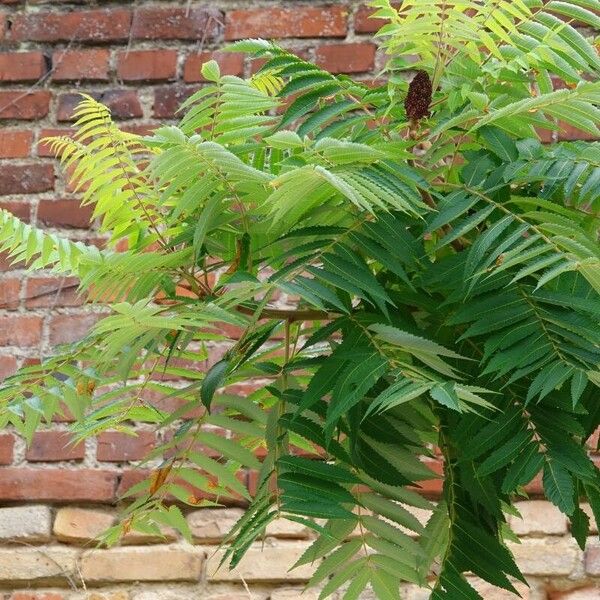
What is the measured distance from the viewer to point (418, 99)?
3.34 feet

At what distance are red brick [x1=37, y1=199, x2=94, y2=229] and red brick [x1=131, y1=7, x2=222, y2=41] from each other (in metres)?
0.38

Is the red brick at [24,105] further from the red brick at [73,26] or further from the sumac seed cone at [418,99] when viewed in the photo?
the sumac seed cone at [418,99]

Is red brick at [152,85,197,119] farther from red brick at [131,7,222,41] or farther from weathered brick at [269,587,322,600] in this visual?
weathered brick at [269,587,322,600]

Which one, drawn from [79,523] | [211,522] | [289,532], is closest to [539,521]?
[289,532]

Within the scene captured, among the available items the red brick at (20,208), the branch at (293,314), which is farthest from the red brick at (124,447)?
the branch at (293,314)

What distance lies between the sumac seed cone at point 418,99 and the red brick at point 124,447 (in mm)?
1175

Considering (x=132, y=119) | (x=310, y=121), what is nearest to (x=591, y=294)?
(x=310, y=121)

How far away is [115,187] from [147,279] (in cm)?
16

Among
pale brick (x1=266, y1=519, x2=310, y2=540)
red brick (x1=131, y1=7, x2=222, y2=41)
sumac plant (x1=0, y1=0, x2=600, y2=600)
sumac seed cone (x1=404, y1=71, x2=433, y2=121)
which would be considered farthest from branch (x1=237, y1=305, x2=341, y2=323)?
red brick (x1=131, y1=7, x2=222, y2=41)

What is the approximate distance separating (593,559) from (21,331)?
116cm

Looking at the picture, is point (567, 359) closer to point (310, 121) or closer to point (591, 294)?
point (591, 294)

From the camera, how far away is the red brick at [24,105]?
7.42 feet

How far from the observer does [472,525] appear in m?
1.04

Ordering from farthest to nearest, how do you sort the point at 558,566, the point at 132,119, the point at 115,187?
the point at 132,119
the point at 558,566
the point at 115,187
